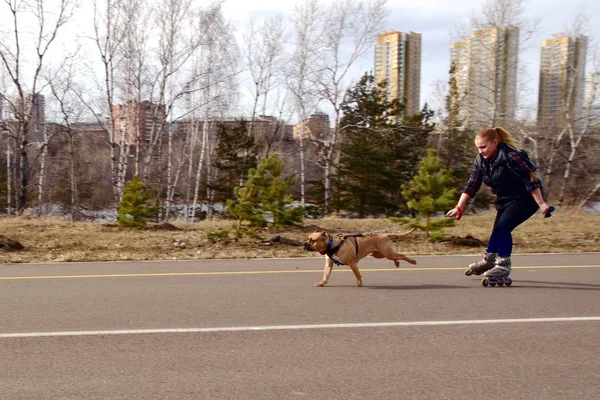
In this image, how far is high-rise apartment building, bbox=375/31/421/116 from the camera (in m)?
38.2

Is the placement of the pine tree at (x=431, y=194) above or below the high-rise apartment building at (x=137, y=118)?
below

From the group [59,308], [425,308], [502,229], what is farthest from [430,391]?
[59,308]

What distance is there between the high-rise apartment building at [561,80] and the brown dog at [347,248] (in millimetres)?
26879

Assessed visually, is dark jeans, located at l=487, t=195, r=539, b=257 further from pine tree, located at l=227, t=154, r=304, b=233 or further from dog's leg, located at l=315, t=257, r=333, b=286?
pine tree, located at l=227, t=154, r=304, b=233

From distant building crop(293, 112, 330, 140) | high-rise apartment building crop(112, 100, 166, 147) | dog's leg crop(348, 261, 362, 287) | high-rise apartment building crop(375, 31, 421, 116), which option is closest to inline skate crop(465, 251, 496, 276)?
dog's leg crop(348, 261, 362, 287)

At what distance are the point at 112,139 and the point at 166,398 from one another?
954 inches

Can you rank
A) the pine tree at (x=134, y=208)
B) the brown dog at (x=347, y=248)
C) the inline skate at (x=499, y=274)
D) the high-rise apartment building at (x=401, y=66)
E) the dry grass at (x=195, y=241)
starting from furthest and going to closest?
the high-rise apartment building at (x=401, y=66), the pine tree at (x=134, y=208), the dry grass at (x=195, y=241), the inline skate at (x=499, y=274), the brown dog at (x=347, y=248)

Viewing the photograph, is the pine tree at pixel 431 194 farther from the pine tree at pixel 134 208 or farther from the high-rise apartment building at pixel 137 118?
the high-rise apartment building at pixel 137 118

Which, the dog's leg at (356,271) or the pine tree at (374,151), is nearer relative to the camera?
the dog's leg at (356,271)

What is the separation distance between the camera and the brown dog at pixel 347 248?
6812mm

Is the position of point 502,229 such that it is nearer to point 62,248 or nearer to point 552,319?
point 552,319

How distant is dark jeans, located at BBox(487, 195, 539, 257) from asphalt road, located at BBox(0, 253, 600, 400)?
61cm

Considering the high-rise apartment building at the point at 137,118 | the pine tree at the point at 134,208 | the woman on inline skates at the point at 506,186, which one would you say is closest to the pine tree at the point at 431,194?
the woman on inline skates at the point at 506,186

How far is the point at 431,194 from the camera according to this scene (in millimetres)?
12375
